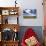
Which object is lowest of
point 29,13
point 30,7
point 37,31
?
point 37,31

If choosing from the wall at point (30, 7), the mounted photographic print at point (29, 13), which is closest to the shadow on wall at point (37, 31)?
the wall at point (30, 7)

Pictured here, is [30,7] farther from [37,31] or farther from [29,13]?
[37,31]

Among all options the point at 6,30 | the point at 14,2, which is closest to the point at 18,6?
the point at 14,2

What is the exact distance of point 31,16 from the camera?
467 centimetres

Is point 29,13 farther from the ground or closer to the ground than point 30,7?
closer to the ground

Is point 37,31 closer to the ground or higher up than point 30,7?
closer to the ground

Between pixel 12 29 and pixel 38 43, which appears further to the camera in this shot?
pixel 12 29

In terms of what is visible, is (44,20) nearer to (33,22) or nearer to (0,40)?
(33,22)

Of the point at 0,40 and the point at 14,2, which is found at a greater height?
the point at 14,2

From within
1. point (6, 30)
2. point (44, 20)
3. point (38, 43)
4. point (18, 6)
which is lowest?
point (38, 43)

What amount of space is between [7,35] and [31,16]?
0.94m

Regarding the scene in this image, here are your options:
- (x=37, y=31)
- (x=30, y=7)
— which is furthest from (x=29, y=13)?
(x=37, y=31)

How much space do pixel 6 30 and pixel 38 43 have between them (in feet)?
3.44

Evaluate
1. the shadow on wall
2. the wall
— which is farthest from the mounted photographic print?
the shadow on wall
